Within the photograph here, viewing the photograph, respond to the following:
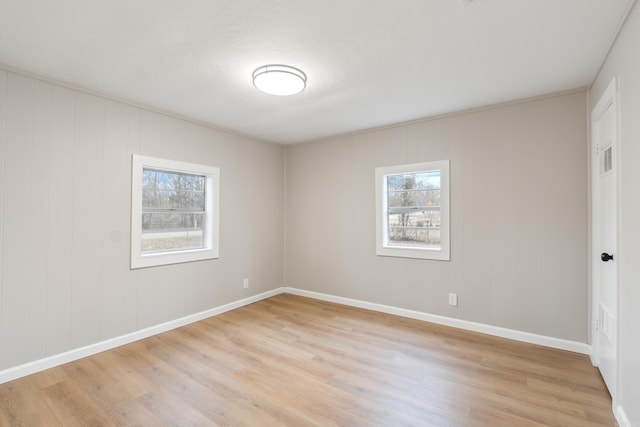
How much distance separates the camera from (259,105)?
3.35 metres

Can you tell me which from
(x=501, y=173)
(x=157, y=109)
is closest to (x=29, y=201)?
(x=157, y=109)

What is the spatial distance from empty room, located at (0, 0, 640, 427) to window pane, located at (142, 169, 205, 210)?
3 centimetres

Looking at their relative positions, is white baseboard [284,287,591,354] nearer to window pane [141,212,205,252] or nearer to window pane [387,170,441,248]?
window pane [387,170,441,248]

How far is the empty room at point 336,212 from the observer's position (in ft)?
6.35

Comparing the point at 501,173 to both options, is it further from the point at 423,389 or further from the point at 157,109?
the point at 157,109

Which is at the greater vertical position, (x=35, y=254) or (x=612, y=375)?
(x=35, y=254)

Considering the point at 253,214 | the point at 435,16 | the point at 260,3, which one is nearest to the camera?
the point at 260,3

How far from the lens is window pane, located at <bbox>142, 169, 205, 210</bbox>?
137 inches

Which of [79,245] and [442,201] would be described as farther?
[442,201]

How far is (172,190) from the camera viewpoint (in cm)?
372

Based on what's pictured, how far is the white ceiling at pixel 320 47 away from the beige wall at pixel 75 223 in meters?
0.31

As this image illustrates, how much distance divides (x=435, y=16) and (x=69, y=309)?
3825mm

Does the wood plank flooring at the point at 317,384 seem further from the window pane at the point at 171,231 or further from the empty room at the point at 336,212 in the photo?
the window pane at the point at 171,231

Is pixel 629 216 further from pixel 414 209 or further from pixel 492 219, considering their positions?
pixel 414 209
